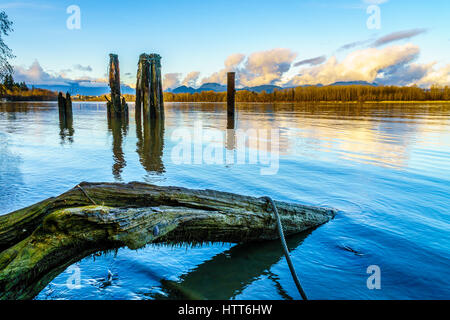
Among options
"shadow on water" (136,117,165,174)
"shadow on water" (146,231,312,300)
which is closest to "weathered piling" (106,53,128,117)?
"shadow on water" (136,117,165,174)

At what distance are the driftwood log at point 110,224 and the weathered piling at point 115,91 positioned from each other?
76.1ft

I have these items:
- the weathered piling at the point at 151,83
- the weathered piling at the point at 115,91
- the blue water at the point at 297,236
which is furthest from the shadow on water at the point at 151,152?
the weathered piling at the point at 115,91

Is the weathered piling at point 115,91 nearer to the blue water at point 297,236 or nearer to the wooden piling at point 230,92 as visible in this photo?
the wooden piling at point 230,92

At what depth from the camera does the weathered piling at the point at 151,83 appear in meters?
22.4

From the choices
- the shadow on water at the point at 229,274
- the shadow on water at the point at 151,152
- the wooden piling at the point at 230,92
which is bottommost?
the shadow on water at the point at 229,274

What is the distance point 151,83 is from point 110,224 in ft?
70.9

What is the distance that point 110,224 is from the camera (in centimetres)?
282

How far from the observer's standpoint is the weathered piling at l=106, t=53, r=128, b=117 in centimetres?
2419

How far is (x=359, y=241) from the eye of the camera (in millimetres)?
4488

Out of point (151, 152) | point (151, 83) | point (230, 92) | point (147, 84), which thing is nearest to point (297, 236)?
point (151, 152)

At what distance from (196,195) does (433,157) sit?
10.6 m

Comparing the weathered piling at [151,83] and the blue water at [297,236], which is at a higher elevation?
the weathered piling at [151,83]

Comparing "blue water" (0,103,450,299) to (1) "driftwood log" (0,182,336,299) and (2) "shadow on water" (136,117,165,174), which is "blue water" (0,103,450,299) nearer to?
(2) "shadow on water" (136,117,165,174)
